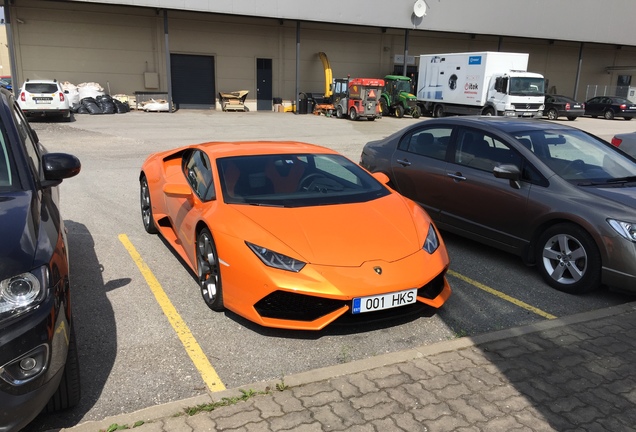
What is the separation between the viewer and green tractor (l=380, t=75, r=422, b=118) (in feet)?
91.2

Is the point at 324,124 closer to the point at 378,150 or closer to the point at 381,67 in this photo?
the point at 381,67

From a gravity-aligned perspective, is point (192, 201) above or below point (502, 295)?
above

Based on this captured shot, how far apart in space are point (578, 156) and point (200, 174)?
3.91m

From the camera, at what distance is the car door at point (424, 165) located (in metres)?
5.95

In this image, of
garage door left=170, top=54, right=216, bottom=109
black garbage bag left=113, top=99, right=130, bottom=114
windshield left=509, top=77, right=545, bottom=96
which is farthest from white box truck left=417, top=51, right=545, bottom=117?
black garbage bag left=113, top=99, right=130, bottom=114

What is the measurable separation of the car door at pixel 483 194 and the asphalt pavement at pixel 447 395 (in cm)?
165

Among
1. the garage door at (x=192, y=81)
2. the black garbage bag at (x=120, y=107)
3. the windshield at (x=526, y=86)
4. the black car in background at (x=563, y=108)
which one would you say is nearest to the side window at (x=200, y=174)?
the black garbage bag at (x=120, y=107)

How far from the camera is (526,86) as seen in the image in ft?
82.4

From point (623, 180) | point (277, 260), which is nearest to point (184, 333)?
point (277, 260)

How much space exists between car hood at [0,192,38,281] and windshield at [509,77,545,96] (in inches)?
991

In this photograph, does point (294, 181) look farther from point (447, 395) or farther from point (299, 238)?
point (447, 395)

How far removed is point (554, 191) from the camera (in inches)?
189

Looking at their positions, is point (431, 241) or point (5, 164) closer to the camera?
point (5, 164)

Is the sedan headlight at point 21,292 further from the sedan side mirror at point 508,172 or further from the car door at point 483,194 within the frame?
the car door at point 483,194
